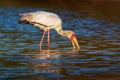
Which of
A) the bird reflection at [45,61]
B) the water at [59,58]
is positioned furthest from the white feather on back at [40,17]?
the bird reflection at [45,61]

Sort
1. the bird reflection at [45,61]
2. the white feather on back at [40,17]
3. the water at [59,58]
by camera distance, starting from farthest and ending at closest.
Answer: the white feather on back at [40,17] < the bird reflection at [45,61] < the water at [59,58]

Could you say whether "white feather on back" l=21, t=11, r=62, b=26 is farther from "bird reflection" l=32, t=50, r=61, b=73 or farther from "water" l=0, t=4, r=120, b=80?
"bird reflection" l=32, t=50, r=61, b=73

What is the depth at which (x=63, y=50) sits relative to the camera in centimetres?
1508

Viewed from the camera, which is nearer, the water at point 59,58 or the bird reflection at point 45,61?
the water at point 59,58

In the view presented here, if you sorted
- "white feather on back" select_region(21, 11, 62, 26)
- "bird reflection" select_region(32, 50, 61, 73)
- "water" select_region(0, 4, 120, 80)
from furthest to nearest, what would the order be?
1. "white feather on back" select_region(21, 11, 62, 26)
2. "bird reflection" select_region(32, 50, 61, 73)
3. "water" select_region(0, 4, 120, 80)

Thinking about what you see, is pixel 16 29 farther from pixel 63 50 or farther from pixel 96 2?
pixel 96 2

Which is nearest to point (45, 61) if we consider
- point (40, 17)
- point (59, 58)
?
point (59, 58)

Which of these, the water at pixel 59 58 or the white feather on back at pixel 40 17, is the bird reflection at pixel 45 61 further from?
the white feather on back at pixel 40 17

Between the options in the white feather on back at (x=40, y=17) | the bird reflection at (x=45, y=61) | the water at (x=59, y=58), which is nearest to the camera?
the water at (x=59, y=58)

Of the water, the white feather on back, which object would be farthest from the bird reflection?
the white feather on back

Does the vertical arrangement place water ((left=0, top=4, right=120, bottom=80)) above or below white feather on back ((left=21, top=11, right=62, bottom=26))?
below

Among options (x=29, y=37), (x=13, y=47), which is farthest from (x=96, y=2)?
(x=13, y=47)

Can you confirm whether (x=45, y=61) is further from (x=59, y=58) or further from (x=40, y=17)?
(x=40, y=17)

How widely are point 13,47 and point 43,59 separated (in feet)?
8.31
